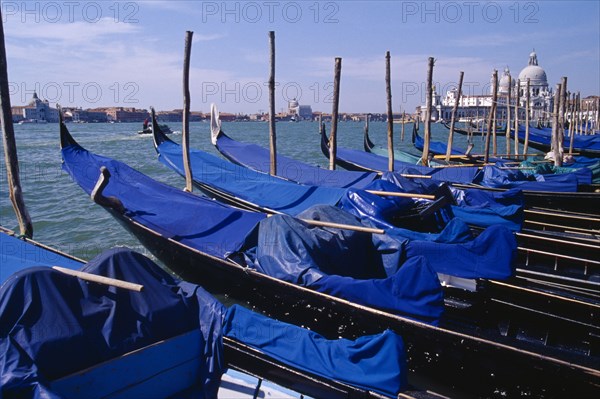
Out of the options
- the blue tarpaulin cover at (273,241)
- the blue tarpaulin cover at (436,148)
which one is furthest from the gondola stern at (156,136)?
the blue tarpaulin cover at (436,148)

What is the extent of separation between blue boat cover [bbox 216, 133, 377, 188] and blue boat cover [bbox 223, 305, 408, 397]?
518 cm

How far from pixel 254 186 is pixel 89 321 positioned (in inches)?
188

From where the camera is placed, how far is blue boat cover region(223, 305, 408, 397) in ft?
8.73

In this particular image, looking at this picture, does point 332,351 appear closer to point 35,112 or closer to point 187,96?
point 187,96

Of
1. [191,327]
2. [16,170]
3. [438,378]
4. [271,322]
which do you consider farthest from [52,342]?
[16,170]

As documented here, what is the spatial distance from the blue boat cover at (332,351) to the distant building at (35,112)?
71996 millimetres

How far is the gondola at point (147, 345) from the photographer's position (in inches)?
97.8

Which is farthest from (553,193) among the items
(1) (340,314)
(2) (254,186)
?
(1) (340,314)

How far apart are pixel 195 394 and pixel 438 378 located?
5.71 ft

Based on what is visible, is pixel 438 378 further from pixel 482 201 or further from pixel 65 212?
pixel 65 212

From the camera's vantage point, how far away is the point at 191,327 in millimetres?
3031

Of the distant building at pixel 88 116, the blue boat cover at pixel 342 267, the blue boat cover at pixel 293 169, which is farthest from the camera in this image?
the distant building at pixel 88 116

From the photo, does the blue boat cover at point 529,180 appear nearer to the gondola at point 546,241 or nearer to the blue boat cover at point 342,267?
the gondola at point 546,241

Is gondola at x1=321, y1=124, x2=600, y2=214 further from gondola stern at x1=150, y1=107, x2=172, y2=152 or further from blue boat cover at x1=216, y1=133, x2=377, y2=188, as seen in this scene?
gondola stern at x1=150, y1=107, x2=172, y2=152
